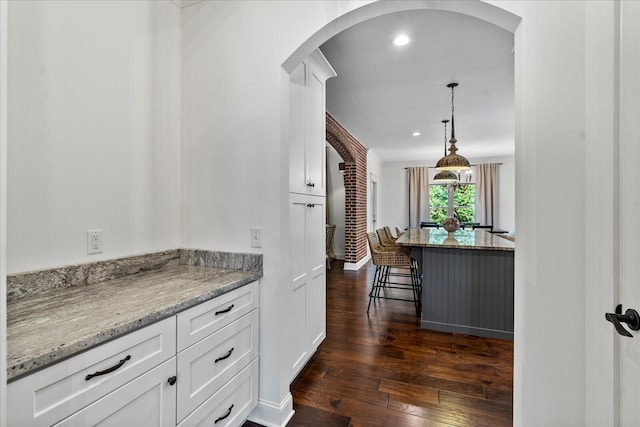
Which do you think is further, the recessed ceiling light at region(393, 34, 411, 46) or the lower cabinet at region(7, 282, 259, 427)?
the recessed ceiling light at region(393, 34, 411, 46)

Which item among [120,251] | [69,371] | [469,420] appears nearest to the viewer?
[69,371]

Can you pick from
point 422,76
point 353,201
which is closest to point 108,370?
point 422,76

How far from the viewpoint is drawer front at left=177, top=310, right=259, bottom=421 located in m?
1.20

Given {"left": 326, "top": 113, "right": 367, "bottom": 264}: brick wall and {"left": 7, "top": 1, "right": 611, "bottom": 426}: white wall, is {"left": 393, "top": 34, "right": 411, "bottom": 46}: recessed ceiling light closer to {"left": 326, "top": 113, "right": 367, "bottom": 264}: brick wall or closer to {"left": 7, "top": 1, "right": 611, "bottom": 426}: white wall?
{"left": 7, "top": 1, "right": 611, "bottom": 426}: white wall

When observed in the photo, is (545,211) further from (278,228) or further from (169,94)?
(169,94)

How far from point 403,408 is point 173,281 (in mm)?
1542

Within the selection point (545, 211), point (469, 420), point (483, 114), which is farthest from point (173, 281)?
point (483, 114)

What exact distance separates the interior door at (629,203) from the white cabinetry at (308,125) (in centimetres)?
147

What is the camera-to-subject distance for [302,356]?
6.93ft

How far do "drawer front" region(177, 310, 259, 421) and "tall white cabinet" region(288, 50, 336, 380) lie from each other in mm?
300

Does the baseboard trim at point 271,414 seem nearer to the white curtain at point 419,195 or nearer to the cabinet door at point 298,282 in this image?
the cabinet door at point 298,282

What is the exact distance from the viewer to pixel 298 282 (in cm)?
197

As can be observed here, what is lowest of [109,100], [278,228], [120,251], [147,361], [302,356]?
[302,356]

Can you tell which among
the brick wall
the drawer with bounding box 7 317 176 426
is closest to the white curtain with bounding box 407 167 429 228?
the brick wall
